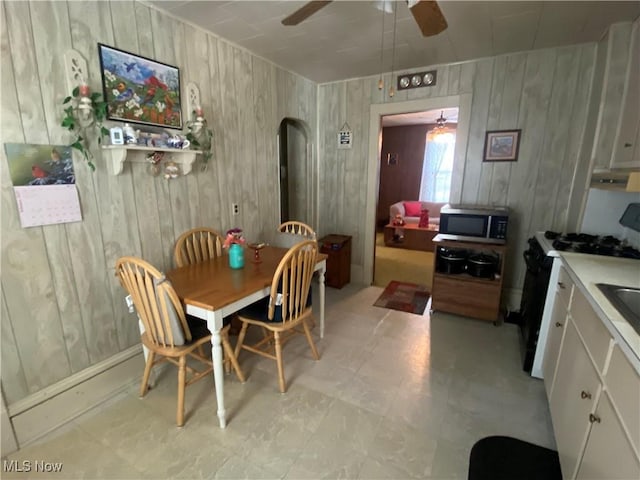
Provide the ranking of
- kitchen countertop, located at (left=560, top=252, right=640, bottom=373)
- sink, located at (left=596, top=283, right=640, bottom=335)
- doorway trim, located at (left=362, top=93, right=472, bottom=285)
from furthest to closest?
doorway trim, located at (left=362, top=93, right=472, bottom=285) → sink, located at (left=596, top=283, right=640, bottom=335) → kitchen countertop, located at (left=560, top=252, right=640, bottom=373)

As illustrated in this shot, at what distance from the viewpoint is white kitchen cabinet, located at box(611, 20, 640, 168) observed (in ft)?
6.02

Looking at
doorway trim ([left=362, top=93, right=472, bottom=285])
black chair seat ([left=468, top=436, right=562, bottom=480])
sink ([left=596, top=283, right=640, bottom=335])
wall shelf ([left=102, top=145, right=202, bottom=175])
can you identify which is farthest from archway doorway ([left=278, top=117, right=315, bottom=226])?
sink ([left=596, top=283, right=640, bottom=335])

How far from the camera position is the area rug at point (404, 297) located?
130 inches

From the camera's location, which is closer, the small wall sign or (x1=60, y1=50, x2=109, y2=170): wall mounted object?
(x1=60, y1=50, x2=109, y2=170): wall mounted object

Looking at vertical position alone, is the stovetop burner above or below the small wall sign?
below

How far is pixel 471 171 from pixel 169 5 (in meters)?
2.92

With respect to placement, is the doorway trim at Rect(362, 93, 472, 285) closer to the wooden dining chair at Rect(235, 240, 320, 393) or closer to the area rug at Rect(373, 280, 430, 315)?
the area rug at Rect(373, 280, 430, 315)

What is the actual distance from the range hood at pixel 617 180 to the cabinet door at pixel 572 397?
2.37 feet

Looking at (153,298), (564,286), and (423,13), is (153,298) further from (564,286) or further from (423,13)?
(564,286)

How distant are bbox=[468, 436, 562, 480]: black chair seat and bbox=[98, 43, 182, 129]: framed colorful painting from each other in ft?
9.12

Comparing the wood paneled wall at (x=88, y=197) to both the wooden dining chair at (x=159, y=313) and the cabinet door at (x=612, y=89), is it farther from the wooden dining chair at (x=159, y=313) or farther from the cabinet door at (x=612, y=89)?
the cabinet door at (x=612, y=89)

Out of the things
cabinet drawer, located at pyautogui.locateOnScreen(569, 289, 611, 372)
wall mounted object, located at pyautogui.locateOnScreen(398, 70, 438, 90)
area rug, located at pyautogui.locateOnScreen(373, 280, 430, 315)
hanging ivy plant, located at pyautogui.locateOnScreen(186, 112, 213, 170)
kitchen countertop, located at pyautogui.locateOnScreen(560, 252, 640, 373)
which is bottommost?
area rug, located at pyautogui.locateOnScreen(373, 280, 430, 315)

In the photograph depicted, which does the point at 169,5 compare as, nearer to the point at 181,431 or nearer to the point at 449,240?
the point at 181,431

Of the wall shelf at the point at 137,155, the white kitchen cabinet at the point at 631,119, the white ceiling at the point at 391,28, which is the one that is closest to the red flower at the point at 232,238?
the wall shelf at the point at 137,155
